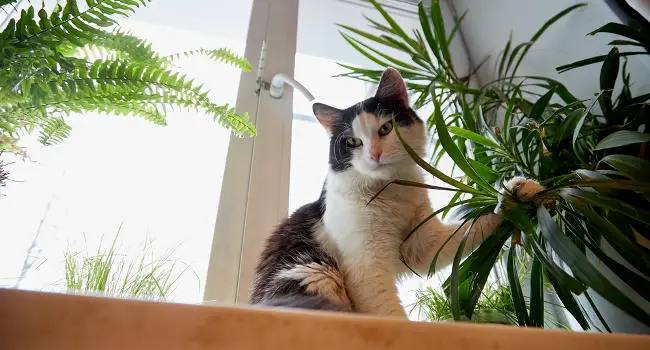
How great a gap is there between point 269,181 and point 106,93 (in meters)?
0.71

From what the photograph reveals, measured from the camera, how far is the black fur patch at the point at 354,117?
1064 mm

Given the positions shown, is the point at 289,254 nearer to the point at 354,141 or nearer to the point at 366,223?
the point at 366,223

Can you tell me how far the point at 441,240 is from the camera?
2.97 feet

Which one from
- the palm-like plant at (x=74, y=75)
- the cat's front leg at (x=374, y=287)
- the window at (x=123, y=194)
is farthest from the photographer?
the window at (x=123, y=194)

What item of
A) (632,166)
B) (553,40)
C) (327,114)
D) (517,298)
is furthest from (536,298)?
(553,40)

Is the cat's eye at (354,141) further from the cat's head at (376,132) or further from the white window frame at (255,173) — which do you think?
the white window frame at (255,173)

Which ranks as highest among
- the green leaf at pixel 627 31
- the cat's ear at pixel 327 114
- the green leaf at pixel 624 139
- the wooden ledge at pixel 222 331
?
the green leaf at pixel 627 31

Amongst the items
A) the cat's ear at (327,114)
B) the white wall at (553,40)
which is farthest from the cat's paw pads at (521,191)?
the cat's ear at (327,114)

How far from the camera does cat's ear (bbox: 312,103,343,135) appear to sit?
3.82ft

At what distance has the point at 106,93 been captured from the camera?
69 centimetres

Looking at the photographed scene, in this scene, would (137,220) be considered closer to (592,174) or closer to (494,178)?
(494,178)

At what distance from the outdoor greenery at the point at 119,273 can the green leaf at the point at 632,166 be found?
1088mm

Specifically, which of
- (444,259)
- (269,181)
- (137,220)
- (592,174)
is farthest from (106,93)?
(592,174)

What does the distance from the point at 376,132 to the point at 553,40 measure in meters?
1.15
